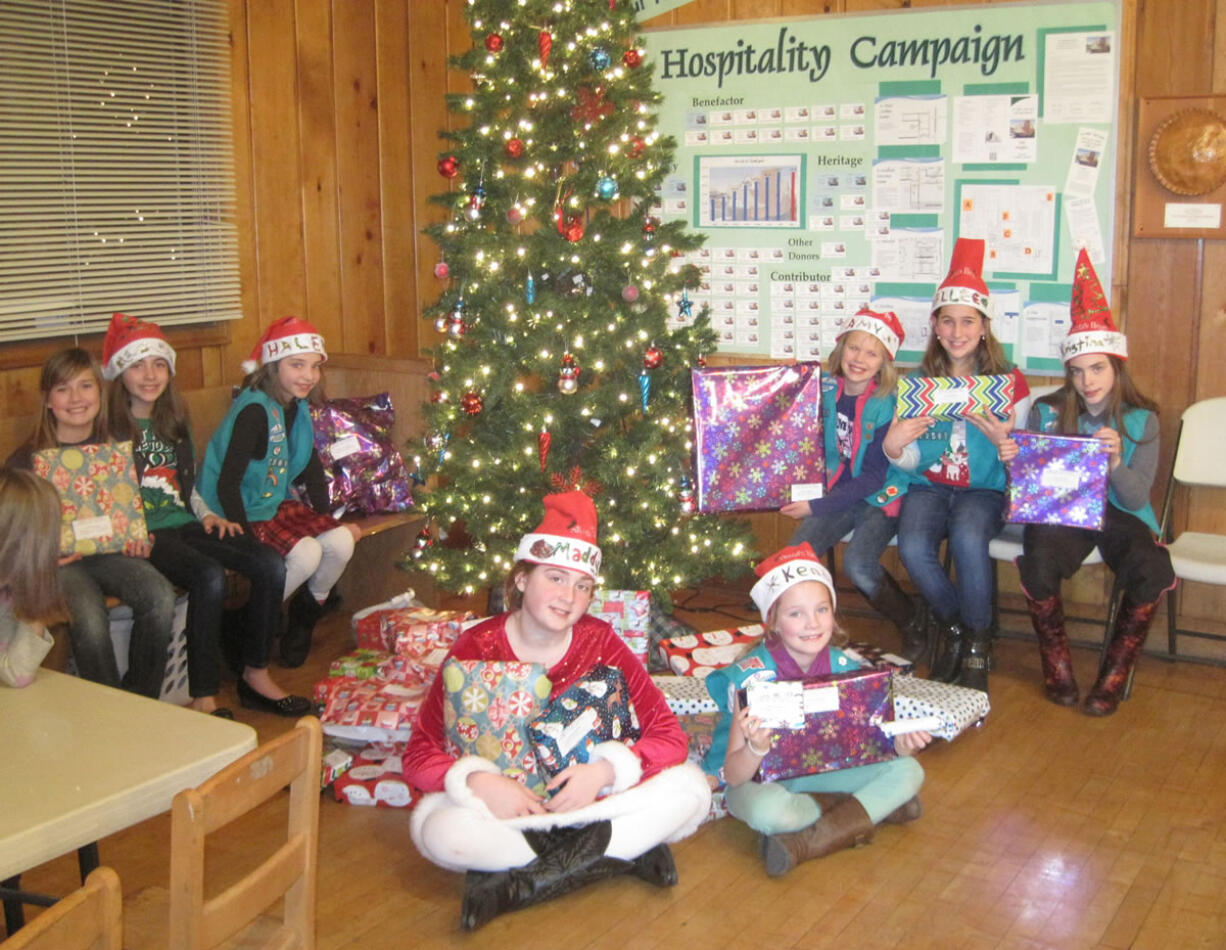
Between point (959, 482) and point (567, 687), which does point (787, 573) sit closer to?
point (567, 687)

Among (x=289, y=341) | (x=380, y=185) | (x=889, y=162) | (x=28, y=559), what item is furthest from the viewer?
(x=380, y=185)

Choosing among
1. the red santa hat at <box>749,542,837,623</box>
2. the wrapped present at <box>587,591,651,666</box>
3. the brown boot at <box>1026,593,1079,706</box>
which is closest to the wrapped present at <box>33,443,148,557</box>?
the wrapped present at <box>587,591,651,666</box>

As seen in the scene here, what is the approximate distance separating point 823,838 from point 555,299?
1.89m

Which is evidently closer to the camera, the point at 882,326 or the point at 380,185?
the point at 882,326

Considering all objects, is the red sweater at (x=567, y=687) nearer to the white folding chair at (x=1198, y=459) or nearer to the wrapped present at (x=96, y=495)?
the wrapped present at (x=96, y=495)

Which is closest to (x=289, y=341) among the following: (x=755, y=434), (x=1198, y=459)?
(x=755, y=434)

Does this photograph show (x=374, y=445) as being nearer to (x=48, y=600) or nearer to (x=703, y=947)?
(x=48, y=600)

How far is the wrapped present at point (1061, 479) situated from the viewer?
4.28m

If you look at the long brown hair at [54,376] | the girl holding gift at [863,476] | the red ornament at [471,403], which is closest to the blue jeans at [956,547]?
the girl holding gift at [863,476]

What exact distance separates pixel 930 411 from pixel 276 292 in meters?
2.73

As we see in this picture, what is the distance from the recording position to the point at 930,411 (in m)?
4.54

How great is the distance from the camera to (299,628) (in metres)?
4.77

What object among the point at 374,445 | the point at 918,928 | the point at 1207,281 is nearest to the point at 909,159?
the point at 1207,281

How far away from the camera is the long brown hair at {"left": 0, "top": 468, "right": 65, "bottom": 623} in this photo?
9.21 ft
